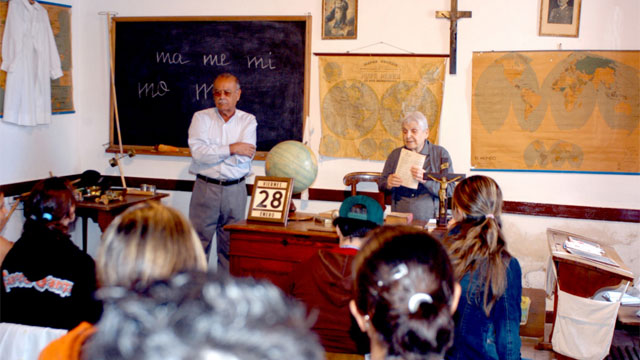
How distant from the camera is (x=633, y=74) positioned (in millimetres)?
4594

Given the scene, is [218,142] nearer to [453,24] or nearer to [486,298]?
[453,24]

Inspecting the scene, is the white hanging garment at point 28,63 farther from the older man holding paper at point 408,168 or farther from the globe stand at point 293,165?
the older man holding paper at point 408,168

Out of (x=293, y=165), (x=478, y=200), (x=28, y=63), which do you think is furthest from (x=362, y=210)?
(x=28, y=63)

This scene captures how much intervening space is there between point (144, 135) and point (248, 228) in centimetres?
246

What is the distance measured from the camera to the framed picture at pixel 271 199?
3807 mm

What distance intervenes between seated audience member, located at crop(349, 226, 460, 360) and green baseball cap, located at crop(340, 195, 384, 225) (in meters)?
1.25

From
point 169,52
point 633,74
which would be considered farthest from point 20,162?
point 633,74

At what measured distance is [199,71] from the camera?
5461 millimetres

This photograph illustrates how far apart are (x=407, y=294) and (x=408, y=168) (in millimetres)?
2812

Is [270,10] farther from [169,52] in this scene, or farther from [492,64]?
[492,64]

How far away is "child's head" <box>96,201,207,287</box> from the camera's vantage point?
1.28m

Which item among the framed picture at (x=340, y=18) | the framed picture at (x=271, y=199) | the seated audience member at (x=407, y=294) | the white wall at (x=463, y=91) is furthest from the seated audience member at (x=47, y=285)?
the framed picture at (x=340, y=18)

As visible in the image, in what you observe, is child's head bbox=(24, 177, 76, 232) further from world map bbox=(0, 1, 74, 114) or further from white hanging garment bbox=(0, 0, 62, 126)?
world map bbox=(0, 1, 74, 114)

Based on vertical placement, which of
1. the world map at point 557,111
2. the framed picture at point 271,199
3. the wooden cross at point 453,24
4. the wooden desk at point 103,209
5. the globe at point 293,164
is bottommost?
the wooden desk at point 103,209
